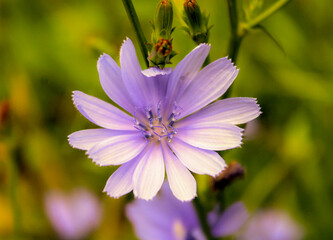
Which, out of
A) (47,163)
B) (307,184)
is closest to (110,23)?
(47,163)

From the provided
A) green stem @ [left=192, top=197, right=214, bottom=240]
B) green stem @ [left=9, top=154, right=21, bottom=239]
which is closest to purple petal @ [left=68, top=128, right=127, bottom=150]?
green stem @ [left=192, top=197, right=214, bottom=240]

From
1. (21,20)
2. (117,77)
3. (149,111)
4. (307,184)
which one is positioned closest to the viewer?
(117,77)

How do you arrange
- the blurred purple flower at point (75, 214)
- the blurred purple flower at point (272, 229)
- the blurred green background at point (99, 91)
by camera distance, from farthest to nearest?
the blurred green background at point (99, 91) → the blurred purple flower at point (75, 214) → the blurred purple flower at point (272, 229)

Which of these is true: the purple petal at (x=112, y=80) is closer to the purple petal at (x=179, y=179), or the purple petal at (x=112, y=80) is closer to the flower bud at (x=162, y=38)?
the flower bud at (x=162, y=38)

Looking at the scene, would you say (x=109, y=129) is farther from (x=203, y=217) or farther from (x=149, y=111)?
(x=203, y=217)

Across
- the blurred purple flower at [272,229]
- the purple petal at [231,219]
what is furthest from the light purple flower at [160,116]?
the blurred purple flower at [272,229]

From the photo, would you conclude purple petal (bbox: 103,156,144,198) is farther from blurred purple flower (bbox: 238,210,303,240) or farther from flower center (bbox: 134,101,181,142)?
blurred purple flower (bbox: 238,210,303,240)
